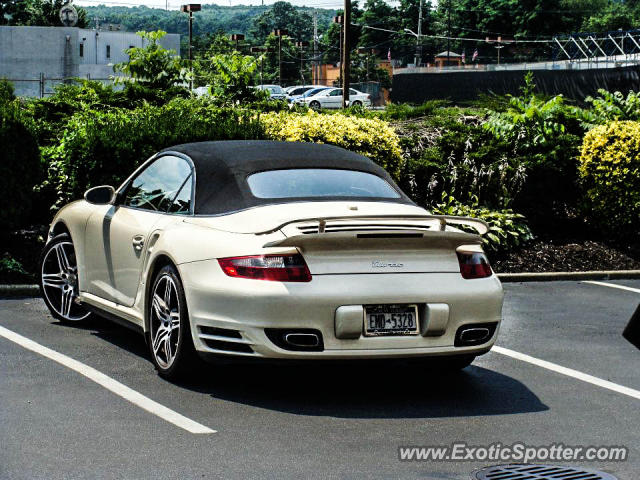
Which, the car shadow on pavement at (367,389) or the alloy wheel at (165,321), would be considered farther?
the alloy wheel at (165,321)

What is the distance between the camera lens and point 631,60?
63.2 metres

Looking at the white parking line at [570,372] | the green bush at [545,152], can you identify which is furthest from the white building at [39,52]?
the white parking line at [570,372]

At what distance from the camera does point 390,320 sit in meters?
Answer: 6.81

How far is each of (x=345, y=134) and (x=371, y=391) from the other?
25.1 feet

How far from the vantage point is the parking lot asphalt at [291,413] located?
219 inches

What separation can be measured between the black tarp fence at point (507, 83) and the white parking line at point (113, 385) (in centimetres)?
1873

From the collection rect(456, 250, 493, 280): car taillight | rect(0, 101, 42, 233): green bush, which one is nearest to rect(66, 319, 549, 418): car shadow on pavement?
rect(456, 250, 493, 280): car taillight

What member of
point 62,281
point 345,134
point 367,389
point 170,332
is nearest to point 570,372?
point 367,389

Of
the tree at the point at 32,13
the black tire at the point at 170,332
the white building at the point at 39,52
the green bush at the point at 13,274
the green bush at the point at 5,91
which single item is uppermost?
the tree at the point at 32,13

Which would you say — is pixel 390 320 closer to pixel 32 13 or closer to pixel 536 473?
pixel 536 473

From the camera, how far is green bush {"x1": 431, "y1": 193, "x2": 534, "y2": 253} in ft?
48.0

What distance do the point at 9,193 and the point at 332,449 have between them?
23.9 ft

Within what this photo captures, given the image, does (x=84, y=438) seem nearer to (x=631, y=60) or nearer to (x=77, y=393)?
(x=77, y=393)

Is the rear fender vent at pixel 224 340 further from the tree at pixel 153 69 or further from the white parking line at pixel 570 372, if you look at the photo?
the tree at pixel 153 69
